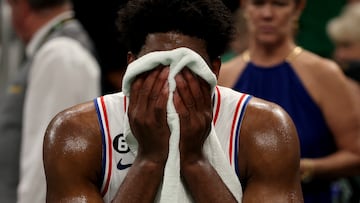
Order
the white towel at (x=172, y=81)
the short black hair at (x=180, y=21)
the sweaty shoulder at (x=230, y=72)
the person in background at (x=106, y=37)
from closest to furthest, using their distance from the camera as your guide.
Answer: the white towel at (x=172, y=81) → the short black hair at (x=180, y=21) → the person in background at (x=106, y=37) → the sweaty shoulder at (x=230, y=72)

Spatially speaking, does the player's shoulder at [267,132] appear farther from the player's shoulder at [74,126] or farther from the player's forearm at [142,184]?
the player's shoulder at [74,126]

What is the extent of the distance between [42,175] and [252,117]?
1.71 metres

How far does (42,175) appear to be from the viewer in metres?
4.33

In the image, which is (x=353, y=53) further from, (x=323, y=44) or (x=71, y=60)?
(x=71, y=60)

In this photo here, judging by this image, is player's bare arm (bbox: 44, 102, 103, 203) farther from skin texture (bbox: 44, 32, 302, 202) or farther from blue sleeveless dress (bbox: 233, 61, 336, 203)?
blue sleeveless dress (bbox: 233, 61, 336, 203)

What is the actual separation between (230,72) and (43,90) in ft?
2.54

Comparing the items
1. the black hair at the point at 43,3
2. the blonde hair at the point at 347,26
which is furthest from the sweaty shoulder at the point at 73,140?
the blonde hair at the point at 347,26

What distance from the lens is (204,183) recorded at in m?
2.69

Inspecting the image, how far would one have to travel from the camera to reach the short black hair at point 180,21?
2.69m

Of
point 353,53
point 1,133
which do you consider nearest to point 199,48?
point 1,133

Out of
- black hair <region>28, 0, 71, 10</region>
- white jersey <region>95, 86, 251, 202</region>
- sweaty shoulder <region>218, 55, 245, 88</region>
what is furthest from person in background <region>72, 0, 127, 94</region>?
white jersey <region>95, 86, 251, 202</region>

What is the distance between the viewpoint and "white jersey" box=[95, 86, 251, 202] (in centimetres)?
277

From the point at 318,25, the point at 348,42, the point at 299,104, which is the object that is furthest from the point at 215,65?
the point at 318,25

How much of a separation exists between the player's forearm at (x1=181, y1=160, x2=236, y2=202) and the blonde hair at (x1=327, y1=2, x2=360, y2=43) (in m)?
2.90
